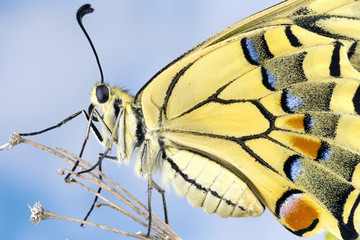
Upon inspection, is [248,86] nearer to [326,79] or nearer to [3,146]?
[326,79]

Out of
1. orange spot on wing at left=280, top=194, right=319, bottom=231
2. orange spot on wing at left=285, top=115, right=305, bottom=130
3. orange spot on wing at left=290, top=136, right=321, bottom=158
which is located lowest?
orange spot on wing at left=280, top=194, right=319, bottom=231

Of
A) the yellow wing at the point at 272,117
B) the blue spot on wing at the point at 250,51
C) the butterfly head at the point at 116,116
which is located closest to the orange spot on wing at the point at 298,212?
the yellow wing at the point at 272,117

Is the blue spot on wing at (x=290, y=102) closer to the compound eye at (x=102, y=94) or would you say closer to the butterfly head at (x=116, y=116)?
the butterfly head at (x=116, y=116)

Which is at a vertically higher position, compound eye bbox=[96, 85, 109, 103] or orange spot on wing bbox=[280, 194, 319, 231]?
compound eye bbox=[96, 85, 109, 103]

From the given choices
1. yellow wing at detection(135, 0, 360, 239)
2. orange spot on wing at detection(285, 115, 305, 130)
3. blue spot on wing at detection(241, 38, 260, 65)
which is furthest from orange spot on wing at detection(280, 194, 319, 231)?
blue spot on wing at detection(241, 38, 260, 65)

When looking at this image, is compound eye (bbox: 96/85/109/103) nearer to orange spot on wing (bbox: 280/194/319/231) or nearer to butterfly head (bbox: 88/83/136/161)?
butterfly head (bbox: 88/83/136/161)

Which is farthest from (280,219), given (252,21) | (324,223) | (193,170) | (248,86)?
(252,21)

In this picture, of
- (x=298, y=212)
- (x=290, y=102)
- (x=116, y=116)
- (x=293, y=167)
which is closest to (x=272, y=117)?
(x=290, y=102)
